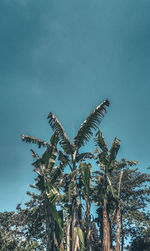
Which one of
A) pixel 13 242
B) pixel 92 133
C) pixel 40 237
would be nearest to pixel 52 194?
pixel 92 133

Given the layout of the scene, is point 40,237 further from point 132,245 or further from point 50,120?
point 50,120

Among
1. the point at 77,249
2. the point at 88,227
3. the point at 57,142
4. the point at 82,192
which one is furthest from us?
the point at 57,142

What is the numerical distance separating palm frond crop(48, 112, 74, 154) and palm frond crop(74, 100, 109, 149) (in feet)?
1.38

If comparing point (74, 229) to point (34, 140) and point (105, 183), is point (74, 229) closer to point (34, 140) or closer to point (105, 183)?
point (105, 183)

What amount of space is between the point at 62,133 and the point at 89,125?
1.55 m

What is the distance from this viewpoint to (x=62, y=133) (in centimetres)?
1150

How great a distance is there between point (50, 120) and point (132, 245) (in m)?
19.6

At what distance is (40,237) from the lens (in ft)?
85.0

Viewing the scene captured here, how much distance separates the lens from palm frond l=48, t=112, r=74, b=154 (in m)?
11.4

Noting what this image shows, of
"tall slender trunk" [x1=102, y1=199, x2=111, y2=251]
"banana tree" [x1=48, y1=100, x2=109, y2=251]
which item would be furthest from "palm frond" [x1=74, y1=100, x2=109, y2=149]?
"tall slender trunk" [x1=102, y1=199, x2=111, y2=251]

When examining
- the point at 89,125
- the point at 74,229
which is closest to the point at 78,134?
the point at 89,125

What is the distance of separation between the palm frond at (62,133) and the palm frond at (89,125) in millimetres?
420

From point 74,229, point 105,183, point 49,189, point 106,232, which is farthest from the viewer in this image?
point 105,183

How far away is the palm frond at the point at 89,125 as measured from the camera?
11125 millimetres
